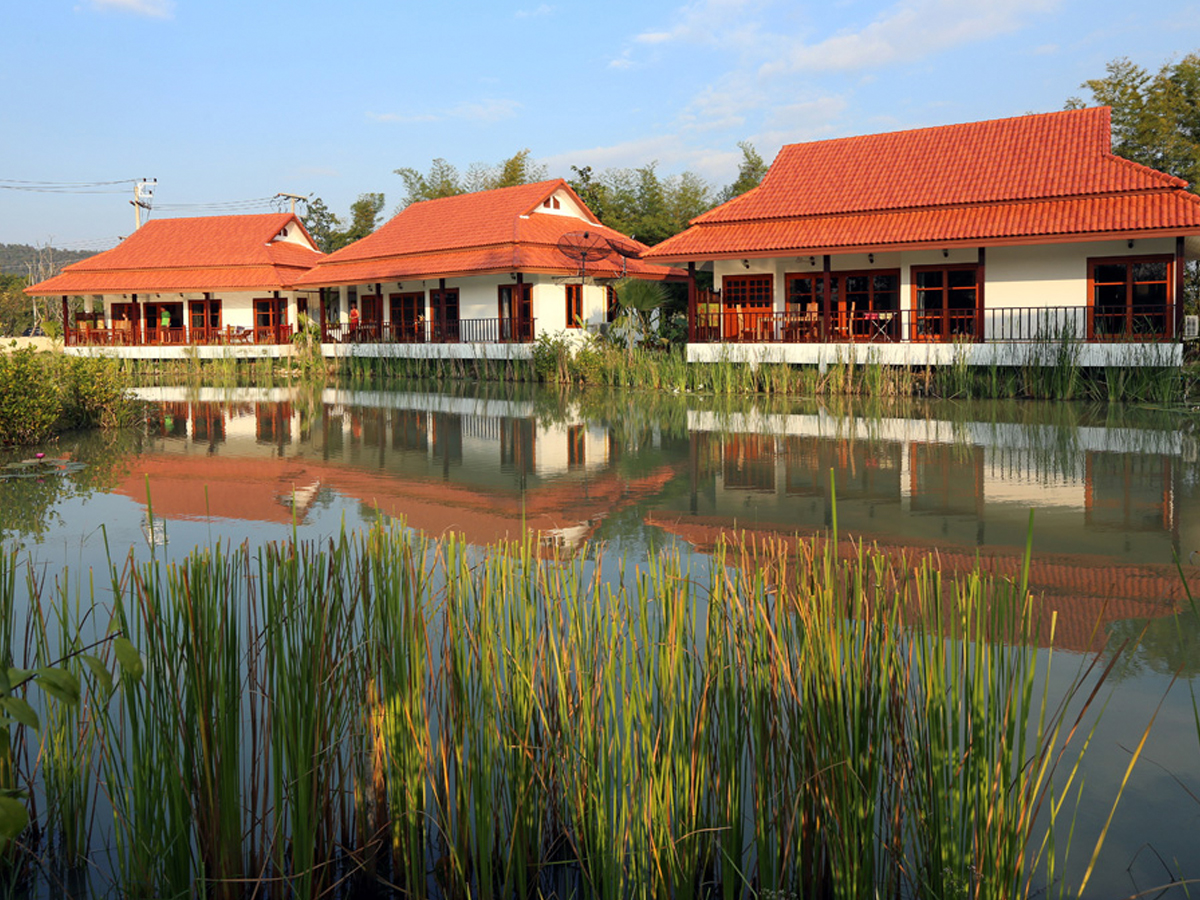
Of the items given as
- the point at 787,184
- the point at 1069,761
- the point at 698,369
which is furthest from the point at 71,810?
the point at 787,184

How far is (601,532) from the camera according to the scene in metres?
7.20

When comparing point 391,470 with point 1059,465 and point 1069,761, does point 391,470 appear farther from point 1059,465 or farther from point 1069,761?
point 1069,761

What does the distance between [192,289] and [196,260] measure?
1749 millimetres

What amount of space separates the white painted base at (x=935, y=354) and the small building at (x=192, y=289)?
1803 centimetres

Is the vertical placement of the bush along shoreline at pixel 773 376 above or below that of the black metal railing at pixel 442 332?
below

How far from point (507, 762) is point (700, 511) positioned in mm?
5353

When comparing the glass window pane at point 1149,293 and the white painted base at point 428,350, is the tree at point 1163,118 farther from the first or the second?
the white painted base at point 428,350

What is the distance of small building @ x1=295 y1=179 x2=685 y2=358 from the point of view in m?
28.2

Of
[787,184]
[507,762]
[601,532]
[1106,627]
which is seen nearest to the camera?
[507,762]

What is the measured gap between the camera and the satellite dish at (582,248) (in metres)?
24.9

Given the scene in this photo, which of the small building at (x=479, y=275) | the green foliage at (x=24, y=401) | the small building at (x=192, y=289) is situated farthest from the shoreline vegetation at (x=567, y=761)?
the small building at (x=192, y=289)

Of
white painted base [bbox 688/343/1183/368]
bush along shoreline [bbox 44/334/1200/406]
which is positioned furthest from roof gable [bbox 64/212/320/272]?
white painted base [bbox 688/343/1183/368]

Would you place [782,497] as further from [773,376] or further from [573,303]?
[573,303]

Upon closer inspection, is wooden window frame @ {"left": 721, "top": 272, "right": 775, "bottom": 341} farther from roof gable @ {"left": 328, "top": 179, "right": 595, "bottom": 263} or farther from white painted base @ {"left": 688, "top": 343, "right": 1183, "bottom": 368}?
roof gable @ {"left": 328, "top": 179, "right": 595, "bottom": 263}
